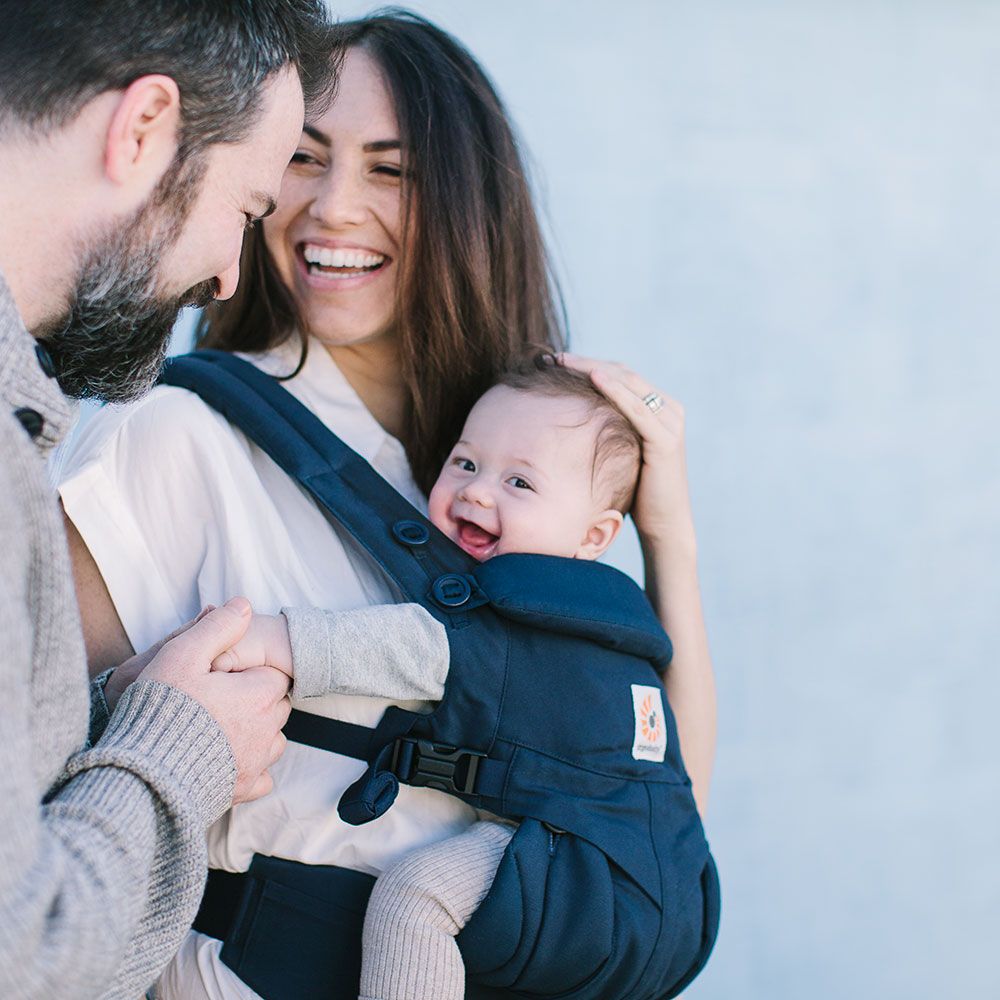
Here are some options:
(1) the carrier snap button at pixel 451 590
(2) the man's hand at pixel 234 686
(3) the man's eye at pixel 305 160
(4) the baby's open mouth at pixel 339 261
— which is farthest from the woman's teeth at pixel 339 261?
(2) the man's hand at pixel 234 686

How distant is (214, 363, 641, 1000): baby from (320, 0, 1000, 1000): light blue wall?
1.52 meters

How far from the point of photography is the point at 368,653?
1699 millimetres

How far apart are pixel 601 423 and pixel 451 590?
49cm

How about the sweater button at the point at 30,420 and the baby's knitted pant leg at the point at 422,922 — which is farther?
the baby's knitted pant leg at the point at 422,922

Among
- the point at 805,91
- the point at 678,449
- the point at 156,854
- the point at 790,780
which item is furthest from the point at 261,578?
the point at 805,91

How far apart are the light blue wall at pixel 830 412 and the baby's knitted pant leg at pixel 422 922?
2.04 m

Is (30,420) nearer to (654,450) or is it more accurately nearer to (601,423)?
(601,423)

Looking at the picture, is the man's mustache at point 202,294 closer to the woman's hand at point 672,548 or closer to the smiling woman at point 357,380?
the smiling woman at point 357,380

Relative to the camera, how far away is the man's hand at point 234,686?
1.55 m

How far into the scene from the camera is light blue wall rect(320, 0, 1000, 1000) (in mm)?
3607

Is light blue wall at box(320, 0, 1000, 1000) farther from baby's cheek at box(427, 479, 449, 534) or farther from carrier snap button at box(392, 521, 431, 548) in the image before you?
carrier snap button at box(392, 521, 431, 548)

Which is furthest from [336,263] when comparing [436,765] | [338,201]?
[436,765]

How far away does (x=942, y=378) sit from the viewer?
362 centimetres

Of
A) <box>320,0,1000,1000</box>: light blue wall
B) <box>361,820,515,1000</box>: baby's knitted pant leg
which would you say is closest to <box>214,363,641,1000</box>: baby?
<box>361,820,515,1000</box>: baby's knitted pant leg
